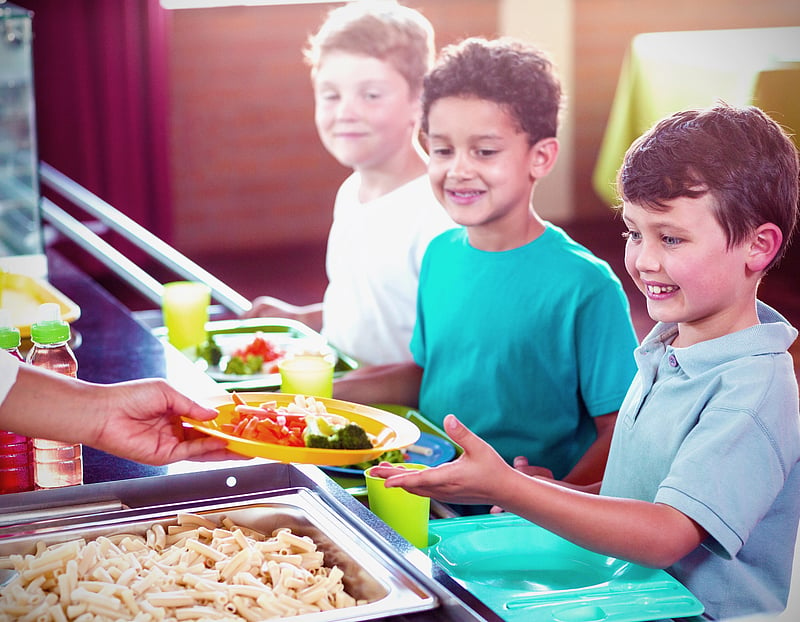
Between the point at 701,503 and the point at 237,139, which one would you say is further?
the point at 237,139

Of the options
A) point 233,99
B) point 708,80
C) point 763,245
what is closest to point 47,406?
point 763,245

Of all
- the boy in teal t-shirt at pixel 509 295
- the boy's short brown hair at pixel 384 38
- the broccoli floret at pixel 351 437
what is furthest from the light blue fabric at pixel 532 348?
the boy's short brown hair at pixel 384 38

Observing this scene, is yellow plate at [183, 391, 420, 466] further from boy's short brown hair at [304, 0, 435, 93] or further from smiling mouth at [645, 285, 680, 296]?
boy's short brown hair at [304, 0, 435, 93]

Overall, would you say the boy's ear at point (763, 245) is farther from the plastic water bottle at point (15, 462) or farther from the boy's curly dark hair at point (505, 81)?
the plastic water bottle at point (15, 462)

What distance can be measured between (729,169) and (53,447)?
0.88 meters

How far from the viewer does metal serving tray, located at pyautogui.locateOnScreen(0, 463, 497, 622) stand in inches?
38.2

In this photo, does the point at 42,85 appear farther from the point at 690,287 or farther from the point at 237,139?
the point at 690,287

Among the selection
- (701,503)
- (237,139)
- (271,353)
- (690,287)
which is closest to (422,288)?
(271,353)

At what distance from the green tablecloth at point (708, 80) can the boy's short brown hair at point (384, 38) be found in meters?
0.55

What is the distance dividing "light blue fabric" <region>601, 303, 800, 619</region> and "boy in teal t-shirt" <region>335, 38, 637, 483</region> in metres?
0.40

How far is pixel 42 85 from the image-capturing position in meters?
5.19

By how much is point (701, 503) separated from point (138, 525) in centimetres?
61

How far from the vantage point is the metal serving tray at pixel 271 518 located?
0.97 metres

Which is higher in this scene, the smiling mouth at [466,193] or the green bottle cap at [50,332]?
the smiling mouth at [466,193]
